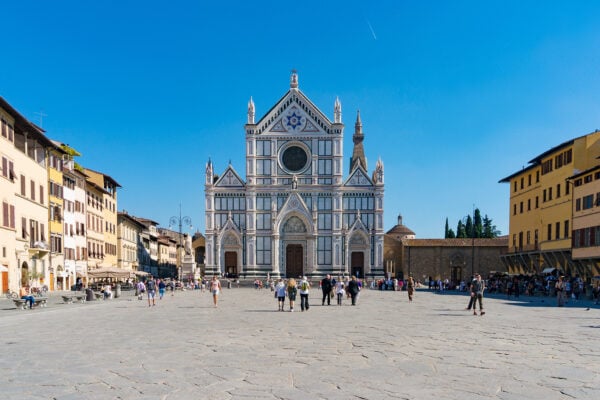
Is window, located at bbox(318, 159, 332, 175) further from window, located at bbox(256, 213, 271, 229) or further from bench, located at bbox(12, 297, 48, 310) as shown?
bench, located at bbox(12, 297, 48, 310)

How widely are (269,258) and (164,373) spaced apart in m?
61.1

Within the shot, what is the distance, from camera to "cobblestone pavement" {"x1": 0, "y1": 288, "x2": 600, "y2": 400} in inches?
328

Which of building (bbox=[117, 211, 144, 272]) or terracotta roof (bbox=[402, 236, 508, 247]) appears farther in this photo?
terracotta roof (bbox=[402, 236, 508, 247])

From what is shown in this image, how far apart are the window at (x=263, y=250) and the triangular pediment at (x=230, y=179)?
22.3ft

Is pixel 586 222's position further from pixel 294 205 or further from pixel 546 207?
pixel 294 205

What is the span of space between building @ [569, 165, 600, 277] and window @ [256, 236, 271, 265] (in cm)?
3715

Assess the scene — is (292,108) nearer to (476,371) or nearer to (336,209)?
(336,209)

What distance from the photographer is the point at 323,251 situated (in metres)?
70.9

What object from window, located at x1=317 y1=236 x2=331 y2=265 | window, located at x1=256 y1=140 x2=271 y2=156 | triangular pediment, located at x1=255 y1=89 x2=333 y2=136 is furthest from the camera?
triangular pediment, located at x1=255 y1=89 x2=333 y2=136

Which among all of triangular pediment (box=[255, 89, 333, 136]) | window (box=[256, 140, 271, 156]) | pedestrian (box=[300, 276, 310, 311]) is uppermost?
triangular pediment (box=[255, 89, 333, 136])

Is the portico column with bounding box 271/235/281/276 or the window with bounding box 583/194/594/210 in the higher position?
the window with bounding box 583/194/594/210

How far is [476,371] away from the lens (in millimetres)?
9781

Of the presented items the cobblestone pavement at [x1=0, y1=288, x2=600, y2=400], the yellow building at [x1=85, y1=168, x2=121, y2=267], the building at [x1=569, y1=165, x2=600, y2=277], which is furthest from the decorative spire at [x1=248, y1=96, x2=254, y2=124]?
the cobblestone pavement at [x1=0, y1=288, x2=600, y2=400]

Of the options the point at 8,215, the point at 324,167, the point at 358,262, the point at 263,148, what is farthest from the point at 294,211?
the point at 8,215
